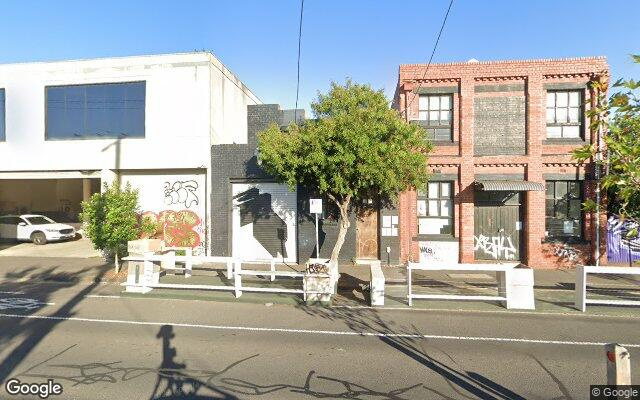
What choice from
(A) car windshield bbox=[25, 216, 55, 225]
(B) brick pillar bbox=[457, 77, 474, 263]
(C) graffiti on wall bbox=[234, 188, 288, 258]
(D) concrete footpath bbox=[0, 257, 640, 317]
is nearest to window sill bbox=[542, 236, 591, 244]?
(D) concrete footpath bbox=[0, 257, 640, 317]

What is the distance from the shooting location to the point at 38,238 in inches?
758

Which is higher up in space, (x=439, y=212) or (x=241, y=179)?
(x=241, y=179)

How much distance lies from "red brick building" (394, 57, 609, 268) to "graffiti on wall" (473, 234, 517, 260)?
0.03 metres

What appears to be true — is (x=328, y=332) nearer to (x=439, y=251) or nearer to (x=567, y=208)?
(x=439, y=251)

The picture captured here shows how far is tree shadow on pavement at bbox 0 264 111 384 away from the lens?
578 cm

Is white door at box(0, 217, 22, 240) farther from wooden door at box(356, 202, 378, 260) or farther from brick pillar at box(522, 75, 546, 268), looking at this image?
brick pillar at box(522, 75, 546, 268)

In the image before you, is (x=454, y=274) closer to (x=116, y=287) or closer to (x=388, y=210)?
(x=388, y=210)

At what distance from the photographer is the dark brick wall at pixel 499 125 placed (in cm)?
1360

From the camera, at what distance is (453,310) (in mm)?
8391

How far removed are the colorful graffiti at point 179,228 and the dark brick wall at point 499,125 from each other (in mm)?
11388

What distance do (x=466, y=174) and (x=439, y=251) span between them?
9.86 ft

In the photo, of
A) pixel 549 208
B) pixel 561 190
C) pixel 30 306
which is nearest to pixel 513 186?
pixel 549 208

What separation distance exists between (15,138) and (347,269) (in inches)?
601

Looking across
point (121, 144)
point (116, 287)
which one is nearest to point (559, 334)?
point (116, 287)
